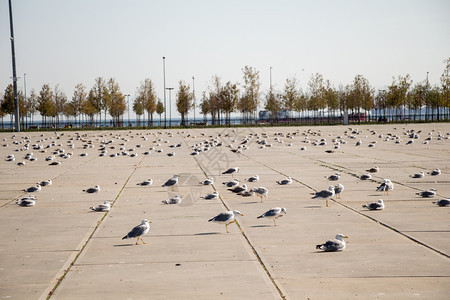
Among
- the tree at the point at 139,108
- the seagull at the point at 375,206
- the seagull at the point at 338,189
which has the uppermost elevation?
the tree at the point at 139,108

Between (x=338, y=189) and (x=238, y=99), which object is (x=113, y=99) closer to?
(x=238, y=99)

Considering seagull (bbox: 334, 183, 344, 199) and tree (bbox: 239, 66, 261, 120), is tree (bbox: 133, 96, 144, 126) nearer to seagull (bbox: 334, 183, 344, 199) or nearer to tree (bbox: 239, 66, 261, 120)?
tree (bbox: 239, 66, 261, 120)

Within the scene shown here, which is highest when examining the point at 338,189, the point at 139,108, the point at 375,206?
the point at 139,108

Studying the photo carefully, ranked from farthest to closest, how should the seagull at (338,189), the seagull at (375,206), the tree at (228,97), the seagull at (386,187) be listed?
1. the tree at (228,97)
2. the seagull at (386,187)
3. the seagull at (338,189)
4. the seagull at (375,206)

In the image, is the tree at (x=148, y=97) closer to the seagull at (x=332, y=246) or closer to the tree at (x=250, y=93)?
the tree at (x=250, y=93)

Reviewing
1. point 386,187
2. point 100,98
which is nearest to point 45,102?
point 100,98

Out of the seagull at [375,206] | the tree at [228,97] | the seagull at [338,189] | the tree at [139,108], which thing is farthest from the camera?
the tree at [139,108]

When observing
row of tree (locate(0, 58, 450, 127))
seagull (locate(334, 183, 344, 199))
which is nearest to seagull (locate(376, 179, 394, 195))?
seagull (locate(334, 183, 344, 199))

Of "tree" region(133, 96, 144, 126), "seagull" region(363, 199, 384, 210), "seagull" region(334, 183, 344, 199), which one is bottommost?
"seagull" region(363, 199, 384, 210)

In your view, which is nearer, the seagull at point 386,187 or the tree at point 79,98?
the seagull at point 386,187

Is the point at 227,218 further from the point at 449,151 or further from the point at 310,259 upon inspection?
the point at 449,151

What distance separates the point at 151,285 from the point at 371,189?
Answer: 29.2 feet

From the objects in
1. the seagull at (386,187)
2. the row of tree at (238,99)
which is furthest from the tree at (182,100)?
the seagull at (386,187)

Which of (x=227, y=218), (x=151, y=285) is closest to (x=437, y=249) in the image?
(x=227, y=218)
